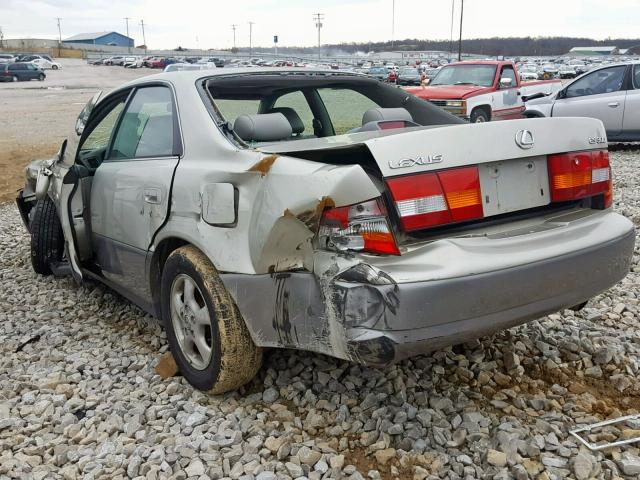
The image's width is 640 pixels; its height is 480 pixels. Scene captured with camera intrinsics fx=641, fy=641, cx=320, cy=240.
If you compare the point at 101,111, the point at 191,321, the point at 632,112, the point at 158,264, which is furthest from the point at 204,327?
the point at 632,112

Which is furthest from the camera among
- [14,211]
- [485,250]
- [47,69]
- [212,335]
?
[47,69]

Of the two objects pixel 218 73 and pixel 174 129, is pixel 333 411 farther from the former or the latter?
pixel 218 73

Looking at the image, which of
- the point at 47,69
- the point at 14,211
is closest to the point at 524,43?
the point at 47,69

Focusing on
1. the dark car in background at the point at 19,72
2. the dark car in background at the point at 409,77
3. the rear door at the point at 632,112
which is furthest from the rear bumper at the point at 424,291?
the dark car in background at the point at 19,72

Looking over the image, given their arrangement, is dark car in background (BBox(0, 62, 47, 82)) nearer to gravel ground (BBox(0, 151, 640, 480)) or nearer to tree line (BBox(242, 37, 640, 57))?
gravel ground (BBox(0, 151, 640, 480))

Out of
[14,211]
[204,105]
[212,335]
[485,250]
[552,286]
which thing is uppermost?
[204,105]

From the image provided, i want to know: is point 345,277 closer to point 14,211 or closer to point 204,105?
point 204,105

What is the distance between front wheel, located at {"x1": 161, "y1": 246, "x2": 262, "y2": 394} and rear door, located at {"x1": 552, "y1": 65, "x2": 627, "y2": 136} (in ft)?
32.1

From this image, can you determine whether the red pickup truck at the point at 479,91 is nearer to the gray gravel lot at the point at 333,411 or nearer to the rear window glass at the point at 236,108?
the rear window glass at the point at 236,108

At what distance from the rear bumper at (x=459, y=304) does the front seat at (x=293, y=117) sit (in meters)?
1.81

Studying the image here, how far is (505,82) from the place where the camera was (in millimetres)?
13547

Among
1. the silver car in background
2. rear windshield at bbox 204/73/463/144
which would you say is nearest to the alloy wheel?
rear windshield at bbox 204/73/463/144

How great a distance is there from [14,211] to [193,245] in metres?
5.98

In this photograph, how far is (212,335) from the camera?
2.80 metres
